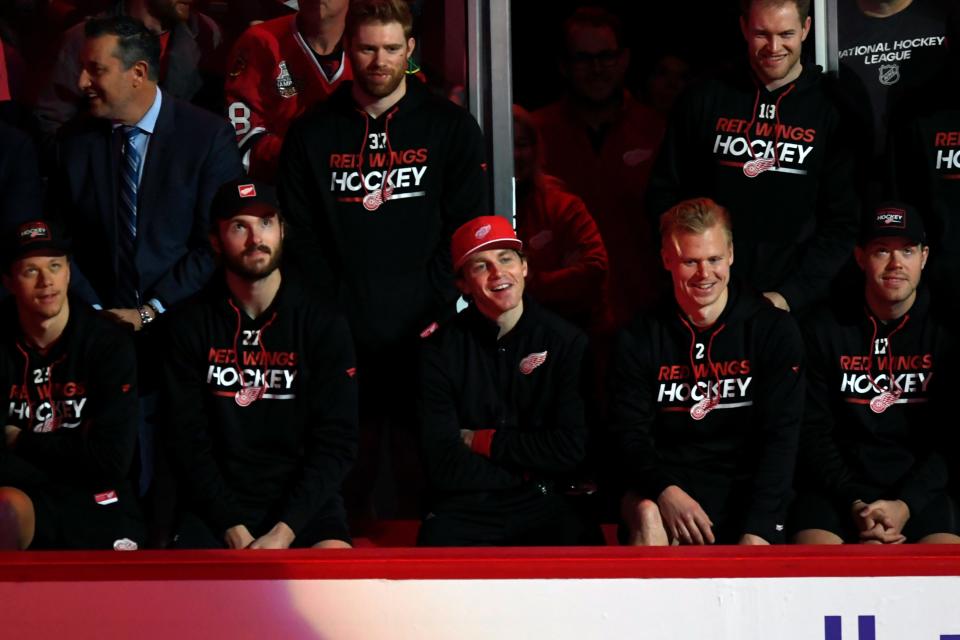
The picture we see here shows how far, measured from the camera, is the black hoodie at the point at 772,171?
14.9 feet

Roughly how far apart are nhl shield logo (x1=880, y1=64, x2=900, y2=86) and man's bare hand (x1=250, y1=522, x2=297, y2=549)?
111 inches

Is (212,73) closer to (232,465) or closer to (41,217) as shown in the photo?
(41,217)

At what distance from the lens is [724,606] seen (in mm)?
2936

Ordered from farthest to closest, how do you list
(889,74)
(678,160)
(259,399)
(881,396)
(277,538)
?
(889,74) < (678,160) < (881,396) < (259,399) < (277,538)

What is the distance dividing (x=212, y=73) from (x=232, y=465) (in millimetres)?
1701

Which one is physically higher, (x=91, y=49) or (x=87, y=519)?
(x=91, y=49)

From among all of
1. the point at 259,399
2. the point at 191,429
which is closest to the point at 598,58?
the point at 259,399

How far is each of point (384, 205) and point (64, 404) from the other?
130cm

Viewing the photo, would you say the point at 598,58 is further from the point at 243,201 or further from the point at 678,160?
the point at 243,201

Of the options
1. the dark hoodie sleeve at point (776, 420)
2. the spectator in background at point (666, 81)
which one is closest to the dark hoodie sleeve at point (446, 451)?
the dark hoodie sleeve at point (776, 420)

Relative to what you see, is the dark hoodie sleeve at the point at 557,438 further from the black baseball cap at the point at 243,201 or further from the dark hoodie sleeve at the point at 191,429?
the black baseball cap at the point at 243,201

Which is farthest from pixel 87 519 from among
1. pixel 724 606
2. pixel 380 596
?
pixel 724 606

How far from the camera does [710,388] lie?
13.8 feet

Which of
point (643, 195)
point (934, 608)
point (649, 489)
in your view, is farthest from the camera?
point (643, 195)
